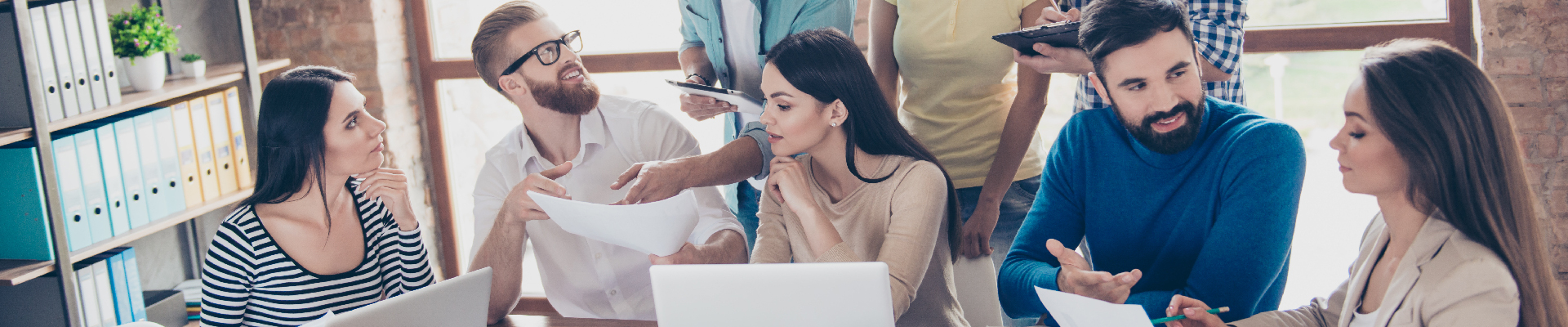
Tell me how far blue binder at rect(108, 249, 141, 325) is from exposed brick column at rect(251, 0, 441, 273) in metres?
0.97

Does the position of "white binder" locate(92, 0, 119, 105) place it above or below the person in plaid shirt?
above

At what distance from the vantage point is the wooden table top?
167 centimetres

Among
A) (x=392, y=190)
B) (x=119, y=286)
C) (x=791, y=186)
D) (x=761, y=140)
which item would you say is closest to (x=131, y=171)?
(x=119, y=286)

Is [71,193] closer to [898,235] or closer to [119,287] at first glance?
[119,287]

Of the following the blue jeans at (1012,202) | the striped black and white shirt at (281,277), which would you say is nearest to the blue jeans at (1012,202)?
the blue jeans at (1012,202)

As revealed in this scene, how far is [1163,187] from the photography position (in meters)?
1.62

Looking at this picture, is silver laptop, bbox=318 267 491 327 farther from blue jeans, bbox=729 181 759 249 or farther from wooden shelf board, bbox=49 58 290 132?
wooden shelf board, bbox=49 58 290 132

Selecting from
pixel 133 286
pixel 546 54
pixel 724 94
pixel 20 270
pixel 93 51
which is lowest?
pixel 133 286

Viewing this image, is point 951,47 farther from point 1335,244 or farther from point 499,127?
point 499,127

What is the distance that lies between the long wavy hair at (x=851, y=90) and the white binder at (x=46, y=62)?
170 cm

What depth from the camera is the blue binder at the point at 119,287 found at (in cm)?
245

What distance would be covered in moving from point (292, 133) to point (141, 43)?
1.09 m

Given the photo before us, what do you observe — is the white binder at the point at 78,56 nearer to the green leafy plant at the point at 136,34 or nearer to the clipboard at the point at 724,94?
the green leafy plant at the point at 136,34

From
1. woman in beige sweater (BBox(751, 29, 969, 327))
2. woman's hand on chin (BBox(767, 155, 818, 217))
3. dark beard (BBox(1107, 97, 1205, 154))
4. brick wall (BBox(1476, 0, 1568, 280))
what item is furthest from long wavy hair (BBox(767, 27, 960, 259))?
brick wall (BBox(1476, 0, 1568, 280))
